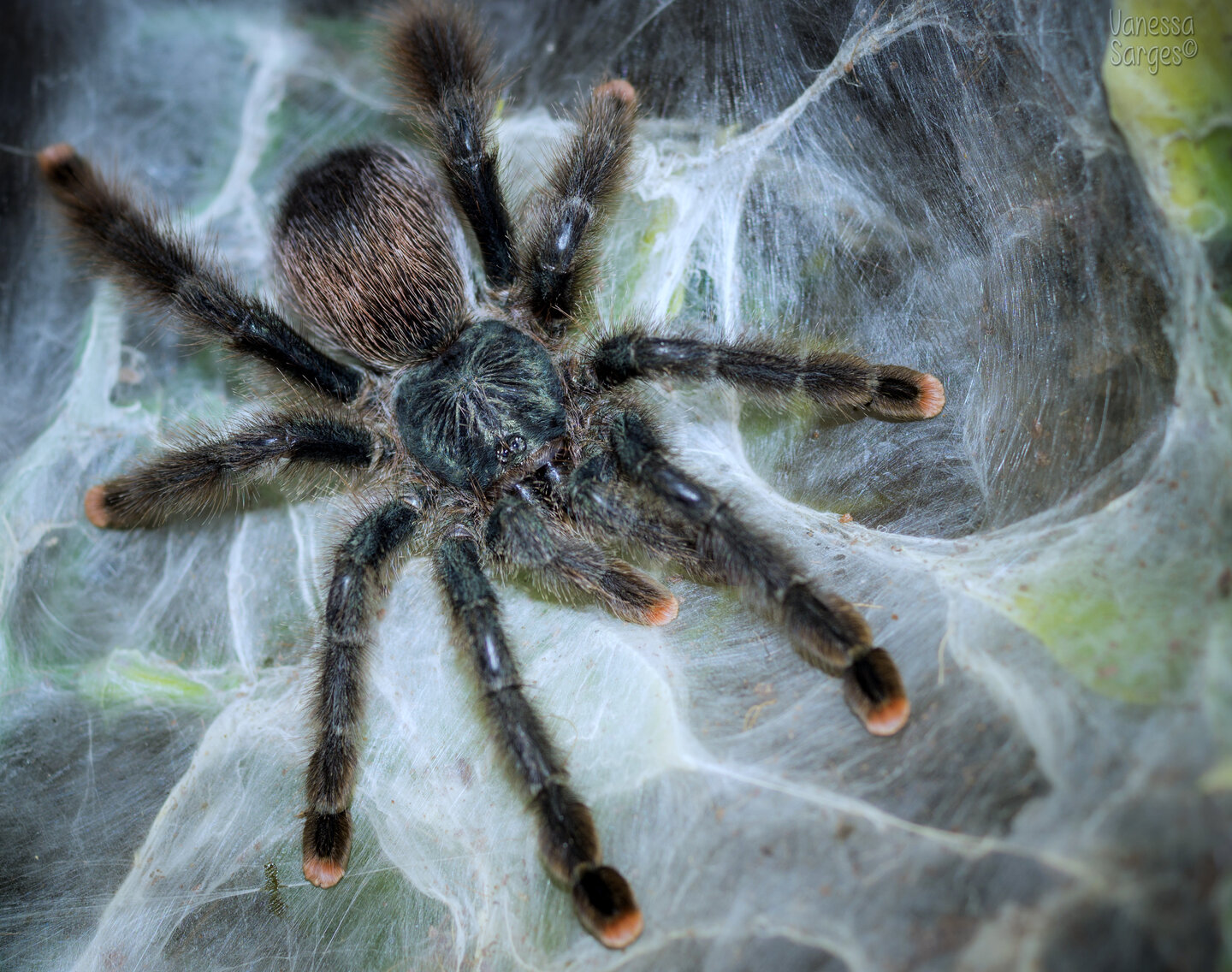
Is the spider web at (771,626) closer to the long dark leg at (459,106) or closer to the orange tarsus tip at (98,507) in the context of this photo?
the orange tarsus tip at (98,507)

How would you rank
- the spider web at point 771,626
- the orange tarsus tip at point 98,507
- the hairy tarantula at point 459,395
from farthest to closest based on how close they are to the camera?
the orange tarsus tip at point 98,507, the hairy tarantula at point 459,395, the spider web at point 771,626

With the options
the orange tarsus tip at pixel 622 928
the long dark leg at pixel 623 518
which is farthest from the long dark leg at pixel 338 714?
the orange tarsus tip at pixel 622 928

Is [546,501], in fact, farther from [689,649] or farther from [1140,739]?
[1140,739]

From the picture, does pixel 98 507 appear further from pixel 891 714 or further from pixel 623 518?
pixel 891 714

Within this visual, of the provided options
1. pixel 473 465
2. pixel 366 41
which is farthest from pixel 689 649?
pixel 366 41

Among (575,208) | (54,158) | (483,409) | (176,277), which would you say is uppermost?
(54,158)

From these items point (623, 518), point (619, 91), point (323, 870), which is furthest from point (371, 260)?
point (323, 870)

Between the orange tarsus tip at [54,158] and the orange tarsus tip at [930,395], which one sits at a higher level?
the orange tarsus tip at [54,158]
